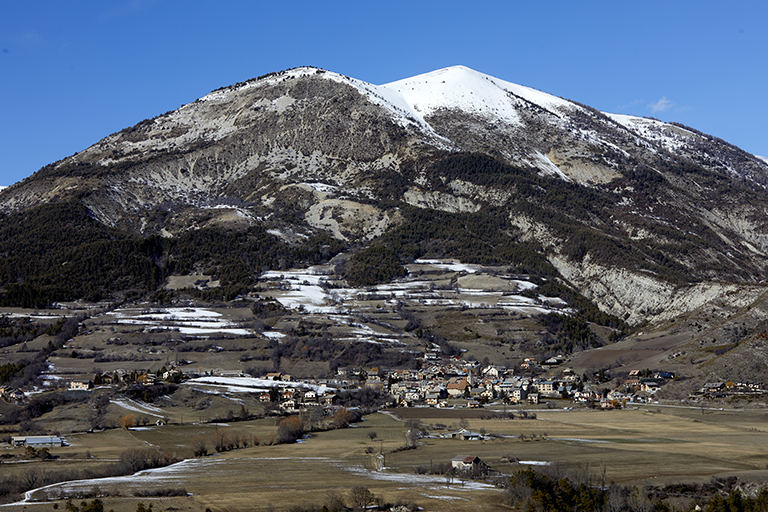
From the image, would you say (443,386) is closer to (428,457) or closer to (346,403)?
(346,403)

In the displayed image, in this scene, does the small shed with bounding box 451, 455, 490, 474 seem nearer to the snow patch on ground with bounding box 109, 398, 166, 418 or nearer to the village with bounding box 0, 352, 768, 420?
the village with bounding box 0, 352, 768, 420

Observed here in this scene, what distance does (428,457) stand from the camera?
73188 mm

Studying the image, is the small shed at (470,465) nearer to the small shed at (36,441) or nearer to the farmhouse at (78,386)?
the small shed at (36,441)

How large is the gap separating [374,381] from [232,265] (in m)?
73.8

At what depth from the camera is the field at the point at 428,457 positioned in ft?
188

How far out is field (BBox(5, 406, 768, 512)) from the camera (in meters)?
57.2

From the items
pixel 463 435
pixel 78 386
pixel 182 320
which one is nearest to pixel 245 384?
pixel 78 386

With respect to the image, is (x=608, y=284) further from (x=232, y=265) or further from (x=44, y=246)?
(x=44, y=246)

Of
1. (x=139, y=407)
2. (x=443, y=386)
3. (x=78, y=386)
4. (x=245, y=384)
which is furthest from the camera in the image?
(x=443, y=386)

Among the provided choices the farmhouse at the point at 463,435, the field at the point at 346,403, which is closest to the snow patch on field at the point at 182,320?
the field at the point at 346,403

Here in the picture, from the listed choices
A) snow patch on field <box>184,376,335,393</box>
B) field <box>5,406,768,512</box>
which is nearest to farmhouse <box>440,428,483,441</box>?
field <box>5,406,768,512</box>

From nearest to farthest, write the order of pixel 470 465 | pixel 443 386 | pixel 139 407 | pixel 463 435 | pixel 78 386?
pixel 470 465 → pixel 463 435 → pixel 139 407 → pixel 78 386 → pixel 443 386

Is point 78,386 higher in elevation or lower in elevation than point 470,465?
higher

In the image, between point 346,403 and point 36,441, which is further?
point 346,403
